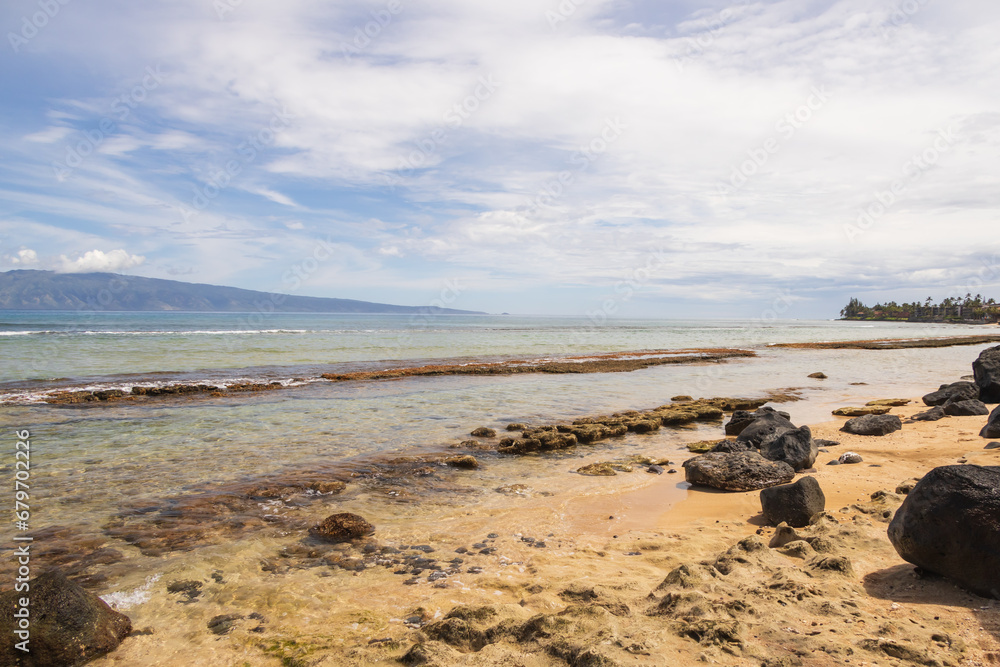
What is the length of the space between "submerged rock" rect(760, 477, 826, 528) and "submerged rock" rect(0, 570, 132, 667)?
23.5 ft

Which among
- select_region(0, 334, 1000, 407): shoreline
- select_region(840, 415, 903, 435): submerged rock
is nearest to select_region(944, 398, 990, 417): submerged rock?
select_region(840, 415, 903, 435): submerged rock

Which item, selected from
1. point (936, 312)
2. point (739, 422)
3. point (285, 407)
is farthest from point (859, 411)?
point (936, 312)

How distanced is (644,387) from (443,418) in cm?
1114

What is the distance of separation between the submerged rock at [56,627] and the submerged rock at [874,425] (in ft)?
46.0

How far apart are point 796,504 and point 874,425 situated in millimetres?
7474

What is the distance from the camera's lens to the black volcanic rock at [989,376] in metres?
15.0

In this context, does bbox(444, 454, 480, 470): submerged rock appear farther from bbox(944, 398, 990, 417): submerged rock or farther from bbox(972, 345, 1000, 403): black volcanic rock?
bbox(972, 345, 1000, 403): black volcanic rock

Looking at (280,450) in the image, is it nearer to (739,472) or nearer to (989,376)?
(739,472)

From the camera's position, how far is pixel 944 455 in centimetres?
904

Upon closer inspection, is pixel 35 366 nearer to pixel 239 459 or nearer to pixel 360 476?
pixel 239 459

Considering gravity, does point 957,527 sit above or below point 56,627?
above

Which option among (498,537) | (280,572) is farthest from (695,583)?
(280,572)

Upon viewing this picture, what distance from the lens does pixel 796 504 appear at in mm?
6211

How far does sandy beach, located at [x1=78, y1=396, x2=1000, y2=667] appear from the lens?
135 inches
